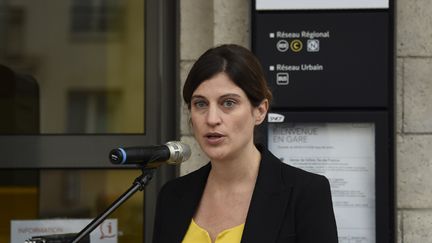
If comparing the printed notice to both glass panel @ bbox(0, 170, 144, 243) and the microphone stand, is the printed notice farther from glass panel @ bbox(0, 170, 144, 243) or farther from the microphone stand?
the microphone stand

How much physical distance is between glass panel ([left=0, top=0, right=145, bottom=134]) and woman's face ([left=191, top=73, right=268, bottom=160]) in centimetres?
212

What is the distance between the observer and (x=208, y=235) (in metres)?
2.80

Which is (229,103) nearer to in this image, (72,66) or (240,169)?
(240,169)

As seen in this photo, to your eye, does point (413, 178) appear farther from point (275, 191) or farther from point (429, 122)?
point (275, 191)

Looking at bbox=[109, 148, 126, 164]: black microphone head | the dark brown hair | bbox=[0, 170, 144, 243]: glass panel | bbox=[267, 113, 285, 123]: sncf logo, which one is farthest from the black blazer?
bbox=[0, 170, 144, 243]: glass panel

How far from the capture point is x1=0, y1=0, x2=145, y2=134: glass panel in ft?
15.8

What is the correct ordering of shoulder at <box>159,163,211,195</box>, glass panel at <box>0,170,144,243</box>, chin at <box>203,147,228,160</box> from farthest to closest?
glass panel at <box>0,170,144,243</box>
shoulder at <box>159,163,211,195</box>
chin at <box>203,147,228,160</box>

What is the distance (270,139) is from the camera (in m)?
4.29

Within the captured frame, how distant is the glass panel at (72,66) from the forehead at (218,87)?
211 centimetres

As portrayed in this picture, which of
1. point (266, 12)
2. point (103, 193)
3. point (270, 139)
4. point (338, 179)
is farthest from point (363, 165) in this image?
point (103, 193)

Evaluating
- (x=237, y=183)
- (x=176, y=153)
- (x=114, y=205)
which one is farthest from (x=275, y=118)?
(x=114, y=205)

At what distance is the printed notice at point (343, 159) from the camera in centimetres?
426

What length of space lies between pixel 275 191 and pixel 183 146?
1.20 ft

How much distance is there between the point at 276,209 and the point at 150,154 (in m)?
0.48
